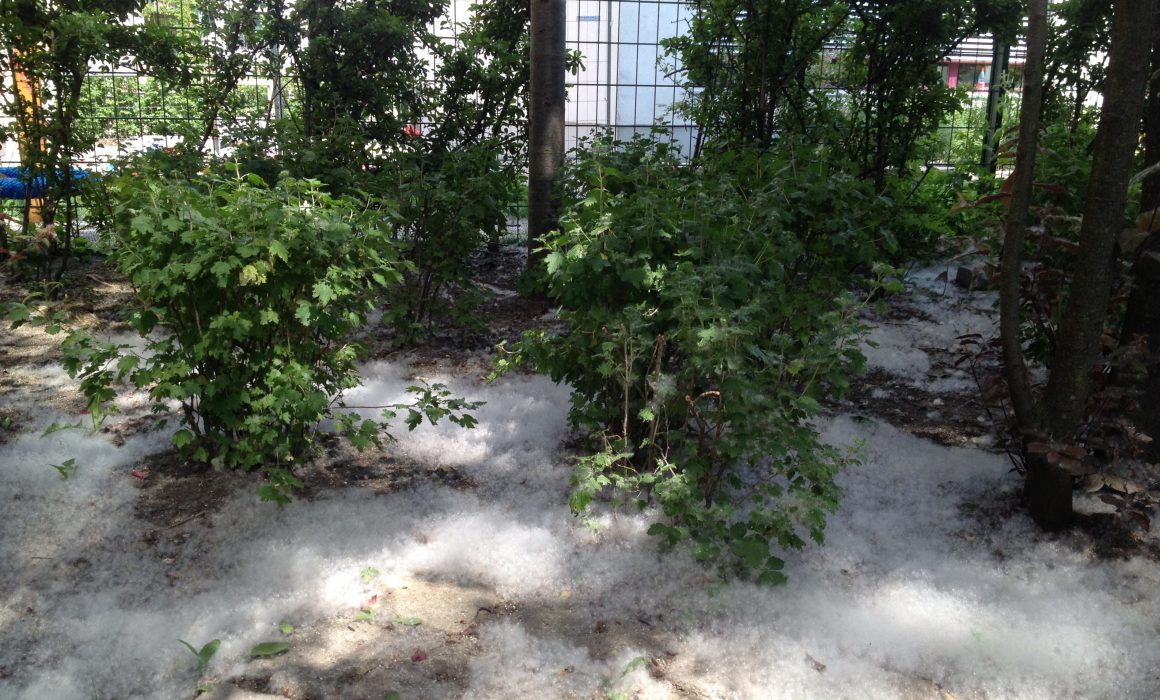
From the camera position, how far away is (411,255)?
4707mm

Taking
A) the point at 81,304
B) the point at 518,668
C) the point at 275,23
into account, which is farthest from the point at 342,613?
the point at 275,23

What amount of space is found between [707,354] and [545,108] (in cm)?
297

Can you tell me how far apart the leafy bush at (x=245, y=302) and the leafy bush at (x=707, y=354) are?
0.60 m

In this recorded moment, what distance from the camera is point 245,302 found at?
2.87 meters

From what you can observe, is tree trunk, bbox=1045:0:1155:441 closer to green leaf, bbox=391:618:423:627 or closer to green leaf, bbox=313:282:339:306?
green leaf, bbox=391:618:423:627

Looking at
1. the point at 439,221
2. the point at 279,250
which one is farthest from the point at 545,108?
the point at 279,250

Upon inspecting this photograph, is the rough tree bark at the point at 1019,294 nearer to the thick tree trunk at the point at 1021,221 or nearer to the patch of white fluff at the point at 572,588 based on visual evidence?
the thick tree trunk at the point at 1021,221

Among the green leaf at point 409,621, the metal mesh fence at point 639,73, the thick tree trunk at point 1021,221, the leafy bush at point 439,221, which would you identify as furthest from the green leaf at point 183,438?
the metal mesh fence at point 639,73

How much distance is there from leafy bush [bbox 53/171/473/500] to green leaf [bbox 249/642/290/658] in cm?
61

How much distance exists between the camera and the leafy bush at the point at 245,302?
2.72 meters

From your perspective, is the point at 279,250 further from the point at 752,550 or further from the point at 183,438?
the point at 752,550

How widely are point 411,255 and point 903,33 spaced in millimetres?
3609

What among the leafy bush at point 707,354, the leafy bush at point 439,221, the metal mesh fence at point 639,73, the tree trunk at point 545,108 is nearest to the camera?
the leafy bush at point 707,354

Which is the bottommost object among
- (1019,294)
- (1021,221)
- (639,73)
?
(1019,294)
